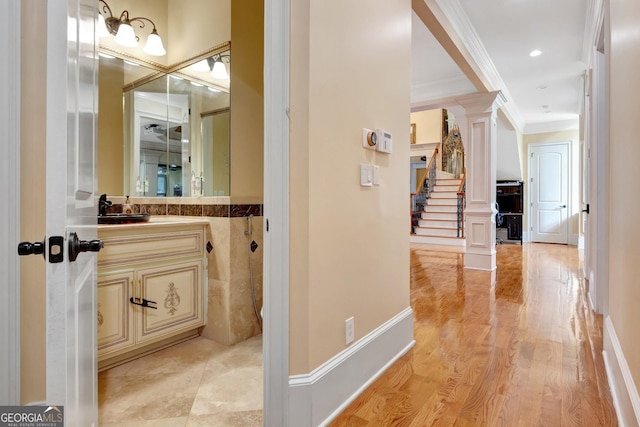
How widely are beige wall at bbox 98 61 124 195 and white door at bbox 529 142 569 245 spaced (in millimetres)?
9253

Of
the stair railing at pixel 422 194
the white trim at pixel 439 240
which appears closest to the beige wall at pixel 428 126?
the stair railing at pixel 422 194

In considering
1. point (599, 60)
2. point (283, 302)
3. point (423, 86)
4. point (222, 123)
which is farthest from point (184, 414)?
point (423, 86)

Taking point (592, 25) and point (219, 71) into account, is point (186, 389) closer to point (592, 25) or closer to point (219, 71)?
point (219, 71)

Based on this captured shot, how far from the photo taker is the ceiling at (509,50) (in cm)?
337

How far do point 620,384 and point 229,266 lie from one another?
2198mm

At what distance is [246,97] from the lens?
2.57m

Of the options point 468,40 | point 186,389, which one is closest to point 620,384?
point 186,389

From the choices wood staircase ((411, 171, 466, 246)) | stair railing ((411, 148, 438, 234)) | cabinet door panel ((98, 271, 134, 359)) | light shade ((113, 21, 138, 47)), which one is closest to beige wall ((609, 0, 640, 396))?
cabinet door panel ((98, 271, 134, 359))

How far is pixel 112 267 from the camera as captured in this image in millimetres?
1950

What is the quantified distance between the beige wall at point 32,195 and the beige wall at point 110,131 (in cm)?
130

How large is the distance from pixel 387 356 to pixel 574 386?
0.98 m

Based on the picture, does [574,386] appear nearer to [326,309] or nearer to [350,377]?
[350,377]

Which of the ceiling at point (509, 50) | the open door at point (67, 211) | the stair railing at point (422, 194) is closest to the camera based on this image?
the open door at point (67, 211)

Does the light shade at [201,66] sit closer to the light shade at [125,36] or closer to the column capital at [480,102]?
the light shade at [125,36]
